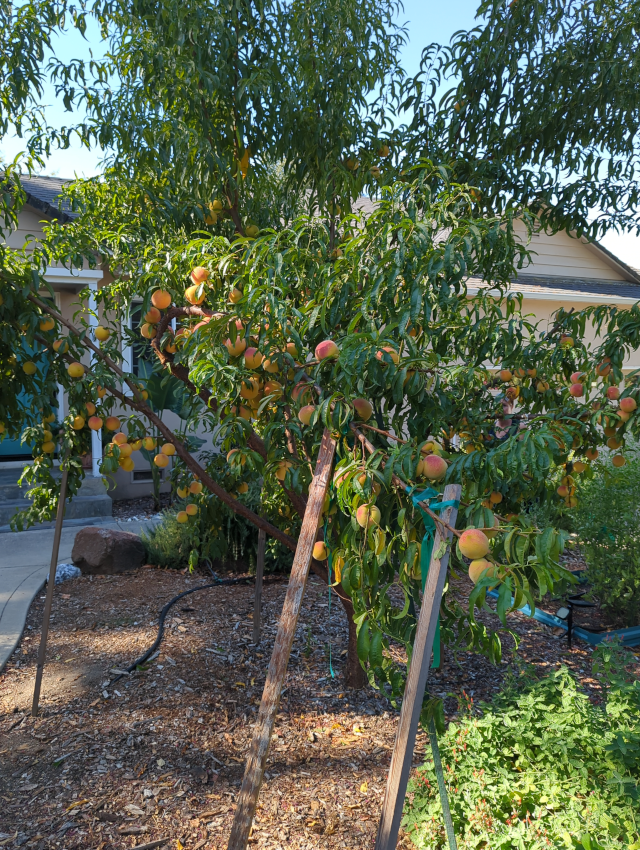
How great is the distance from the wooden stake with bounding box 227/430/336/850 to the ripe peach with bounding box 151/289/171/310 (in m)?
1.41

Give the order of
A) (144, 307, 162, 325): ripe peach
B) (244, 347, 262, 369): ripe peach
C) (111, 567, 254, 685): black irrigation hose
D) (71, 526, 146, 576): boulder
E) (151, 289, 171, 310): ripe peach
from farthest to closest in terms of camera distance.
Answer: (71, 526, 146, 576): boulder → (111, 567, 254, 685): black irrigation hose → (144, 307, 162, 325): ripe peach → (151, 289, 171, 310): ripe peach → (244, 347, 262, 369): ripe peach

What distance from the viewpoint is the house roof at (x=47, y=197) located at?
25.8 feet

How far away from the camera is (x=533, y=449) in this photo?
1.95 m

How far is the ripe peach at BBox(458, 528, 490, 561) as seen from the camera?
171cm

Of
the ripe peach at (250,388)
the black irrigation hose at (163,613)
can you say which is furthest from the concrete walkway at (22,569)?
the ripe peach at (250,388)

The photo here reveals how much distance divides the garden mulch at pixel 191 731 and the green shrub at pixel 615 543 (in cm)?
55

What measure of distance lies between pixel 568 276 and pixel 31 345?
1191 centimetres

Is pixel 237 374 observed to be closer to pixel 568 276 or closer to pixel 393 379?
pixel 393 379

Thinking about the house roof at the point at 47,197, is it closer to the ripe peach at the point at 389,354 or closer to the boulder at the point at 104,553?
the boulder at the point at 104,553

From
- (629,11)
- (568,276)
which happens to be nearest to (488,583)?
(629,11)

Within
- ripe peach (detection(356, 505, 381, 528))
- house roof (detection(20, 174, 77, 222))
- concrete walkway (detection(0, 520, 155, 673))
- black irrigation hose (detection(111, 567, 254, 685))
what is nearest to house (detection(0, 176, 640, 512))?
house roof (detection(20, 174, 77, 222))

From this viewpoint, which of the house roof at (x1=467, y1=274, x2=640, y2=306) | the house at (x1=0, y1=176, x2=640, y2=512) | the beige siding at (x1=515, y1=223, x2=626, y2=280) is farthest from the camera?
the beige siding at (x1=515, y1=223, x2=626, y2=280)

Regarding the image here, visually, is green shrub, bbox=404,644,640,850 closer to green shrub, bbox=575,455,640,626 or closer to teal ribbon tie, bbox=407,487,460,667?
teal ribbon tie, bbox=407,487,460,667

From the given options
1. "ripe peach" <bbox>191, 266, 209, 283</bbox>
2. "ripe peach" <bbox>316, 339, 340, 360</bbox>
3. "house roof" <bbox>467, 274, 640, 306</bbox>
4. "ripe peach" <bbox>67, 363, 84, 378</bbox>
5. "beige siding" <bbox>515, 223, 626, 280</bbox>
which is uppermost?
"beige siding" <bbox>515, 223, 626, 280</bbox>
